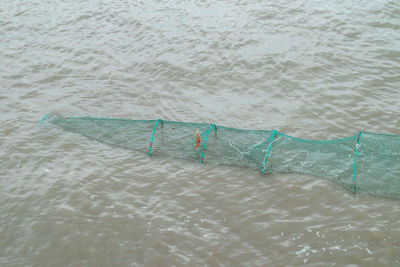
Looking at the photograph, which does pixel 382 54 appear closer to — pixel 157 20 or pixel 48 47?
pixel 157 20

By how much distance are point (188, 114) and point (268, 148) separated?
3.21m

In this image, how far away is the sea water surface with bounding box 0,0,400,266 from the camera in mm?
7609

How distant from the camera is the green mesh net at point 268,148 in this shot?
28.1 ft

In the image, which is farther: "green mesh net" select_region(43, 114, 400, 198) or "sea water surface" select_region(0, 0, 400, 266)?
"green mesh net" select_region(43, 114, 400, 198)

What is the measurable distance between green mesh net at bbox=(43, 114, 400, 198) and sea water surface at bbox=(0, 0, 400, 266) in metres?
0.30

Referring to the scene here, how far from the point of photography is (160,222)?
8156mm

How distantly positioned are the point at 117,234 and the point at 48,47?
35.8ft

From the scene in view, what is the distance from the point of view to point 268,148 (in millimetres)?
9250

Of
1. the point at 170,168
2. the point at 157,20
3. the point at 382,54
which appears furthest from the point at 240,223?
the point at 157,20

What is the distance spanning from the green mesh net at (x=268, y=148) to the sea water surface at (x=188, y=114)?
0.99ft

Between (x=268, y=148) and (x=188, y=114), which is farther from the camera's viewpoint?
(x=188, y=114)

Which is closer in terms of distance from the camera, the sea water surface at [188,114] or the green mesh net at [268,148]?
the sea water surface at [188,114]

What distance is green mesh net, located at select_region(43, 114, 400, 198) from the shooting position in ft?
28.1

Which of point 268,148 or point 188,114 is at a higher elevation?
point 188,114
